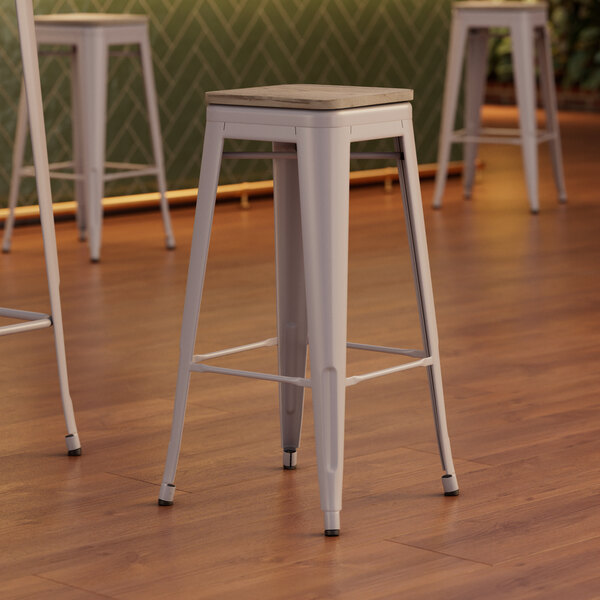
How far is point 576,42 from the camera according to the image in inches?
414

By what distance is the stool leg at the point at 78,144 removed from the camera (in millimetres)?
4801

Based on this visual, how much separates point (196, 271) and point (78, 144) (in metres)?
2.85

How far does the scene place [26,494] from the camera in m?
2.21

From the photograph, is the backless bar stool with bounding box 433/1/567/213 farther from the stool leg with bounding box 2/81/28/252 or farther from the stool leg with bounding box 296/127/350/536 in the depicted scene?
the stool leg with bounding box 296/127/350/536

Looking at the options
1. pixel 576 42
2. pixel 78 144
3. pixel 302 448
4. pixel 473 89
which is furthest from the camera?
Result: pixel 576 42

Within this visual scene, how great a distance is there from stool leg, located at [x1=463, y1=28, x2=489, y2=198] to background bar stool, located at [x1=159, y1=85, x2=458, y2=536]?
11.9ft

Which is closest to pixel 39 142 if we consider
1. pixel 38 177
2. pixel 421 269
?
pixel 38 177

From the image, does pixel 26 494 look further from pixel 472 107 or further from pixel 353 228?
pixel 472 107

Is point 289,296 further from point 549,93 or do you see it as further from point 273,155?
point 549,93

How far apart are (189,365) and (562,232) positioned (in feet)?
9.71

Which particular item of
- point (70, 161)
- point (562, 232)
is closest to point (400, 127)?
point (562, 232)

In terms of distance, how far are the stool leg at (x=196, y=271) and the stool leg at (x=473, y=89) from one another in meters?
3.74

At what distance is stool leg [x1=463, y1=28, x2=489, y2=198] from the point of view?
18.5ft

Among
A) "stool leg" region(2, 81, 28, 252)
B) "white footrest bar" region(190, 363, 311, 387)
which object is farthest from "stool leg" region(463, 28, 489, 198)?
"white footrest bar" region(190, 363, 311, 387)
